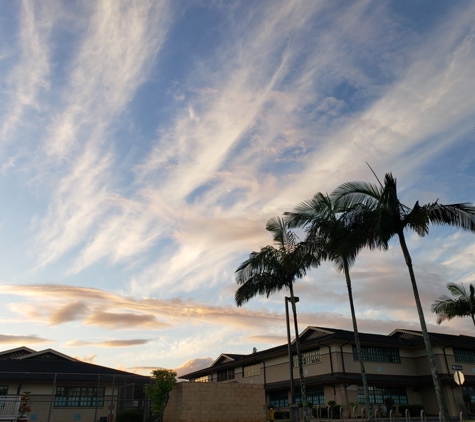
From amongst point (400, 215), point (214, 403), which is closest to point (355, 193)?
point (400, 215)

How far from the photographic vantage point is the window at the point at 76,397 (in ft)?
104

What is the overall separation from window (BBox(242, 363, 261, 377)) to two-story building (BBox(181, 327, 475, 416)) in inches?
48.0

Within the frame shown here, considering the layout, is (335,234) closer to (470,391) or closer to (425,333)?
(425,333)

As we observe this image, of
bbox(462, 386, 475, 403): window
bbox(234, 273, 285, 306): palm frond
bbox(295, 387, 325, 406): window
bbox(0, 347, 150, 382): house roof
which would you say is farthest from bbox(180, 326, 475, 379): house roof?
bbox(0, 347, 150, 382): house roof

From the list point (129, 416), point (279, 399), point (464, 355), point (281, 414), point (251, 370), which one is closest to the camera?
point (129, 416)

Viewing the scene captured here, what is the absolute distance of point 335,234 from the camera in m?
22.9

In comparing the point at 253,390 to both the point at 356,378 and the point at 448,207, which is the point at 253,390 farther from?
the point at 448,207

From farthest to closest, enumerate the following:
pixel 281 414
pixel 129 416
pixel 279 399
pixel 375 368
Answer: pixel 279 399 < pixel 281 414 < pixel 375 368 < pixel 129 416

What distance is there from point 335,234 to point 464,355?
27931 millimetres

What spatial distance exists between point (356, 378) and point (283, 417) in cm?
780

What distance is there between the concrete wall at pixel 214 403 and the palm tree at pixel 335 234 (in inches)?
344

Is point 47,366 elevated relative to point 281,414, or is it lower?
elevated

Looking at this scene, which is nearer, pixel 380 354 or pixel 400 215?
pixel 400 215

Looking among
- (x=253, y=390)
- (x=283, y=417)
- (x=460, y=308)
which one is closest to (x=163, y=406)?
(x=253, y=390)
